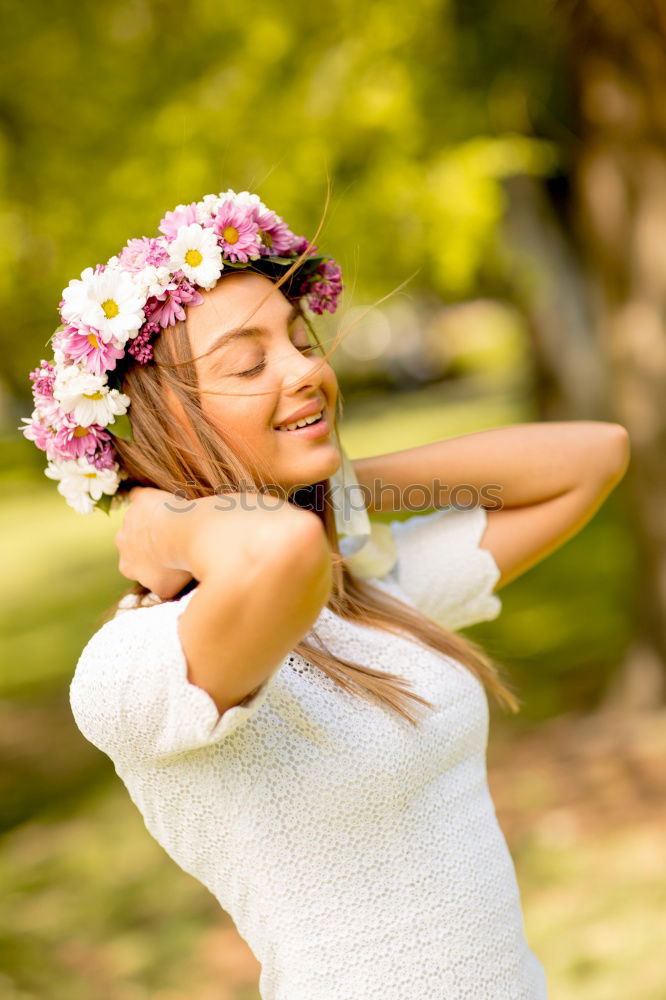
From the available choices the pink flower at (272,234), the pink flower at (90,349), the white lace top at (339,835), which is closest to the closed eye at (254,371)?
the pink flower at (90,349)

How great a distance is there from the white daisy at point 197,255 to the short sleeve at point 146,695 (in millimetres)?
598

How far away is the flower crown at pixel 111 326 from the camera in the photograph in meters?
1.71

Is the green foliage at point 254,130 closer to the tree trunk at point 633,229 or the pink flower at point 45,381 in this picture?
the tree trunk at point 633,229

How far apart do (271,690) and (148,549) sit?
11.3 inches

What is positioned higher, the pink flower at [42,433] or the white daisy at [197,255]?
the white daisy at [197,255]

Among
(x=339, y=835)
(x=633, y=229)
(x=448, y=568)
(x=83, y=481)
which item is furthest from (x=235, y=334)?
(x=633, y=229)

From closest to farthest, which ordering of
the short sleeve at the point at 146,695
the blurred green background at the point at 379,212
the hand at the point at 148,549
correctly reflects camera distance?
the short sleeve at the point at 146,695 < the hand at the point at 148,549 < the blurred green background at the point at 379,212

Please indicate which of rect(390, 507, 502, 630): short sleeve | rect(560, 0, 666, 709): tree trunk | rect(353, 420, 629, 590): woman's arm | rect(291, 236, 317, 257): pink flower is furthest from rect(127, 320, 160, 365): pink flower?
rect(560, 0, 666, 709): tree trunk

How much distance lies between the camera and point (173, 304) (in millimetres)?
1701

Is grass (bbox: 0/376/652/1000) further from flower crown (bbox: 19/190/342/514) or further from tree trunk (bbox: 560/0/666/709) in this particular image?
tree trunk (bbox: 560/0/666/709)

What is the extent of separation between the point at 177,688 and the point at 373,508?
0.96m

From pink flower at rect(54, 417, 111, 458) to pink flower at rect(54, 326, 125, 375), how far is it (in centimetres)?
10

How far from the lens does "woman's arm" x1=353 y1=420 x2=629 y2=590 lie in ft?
7.10

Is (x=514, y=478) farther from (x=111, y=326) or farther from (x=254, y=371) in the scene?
(x=111, y=326)
